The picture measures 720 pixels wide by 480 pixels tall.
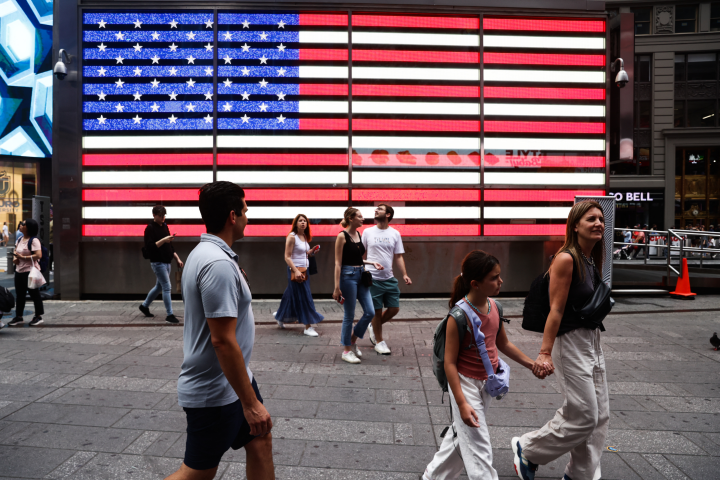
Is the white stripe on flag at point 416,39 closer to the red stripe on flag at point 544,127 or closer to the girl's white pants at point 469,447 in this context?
the red stripe on flag at point 544,127

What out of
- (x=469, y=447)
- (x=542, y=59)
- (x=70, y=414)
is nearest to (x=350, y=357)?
(x=70, y=414)

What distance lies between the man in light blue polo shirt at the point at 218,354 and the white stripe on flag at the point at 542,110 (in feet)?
31.7

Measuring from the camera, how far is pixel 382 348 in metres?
6.42

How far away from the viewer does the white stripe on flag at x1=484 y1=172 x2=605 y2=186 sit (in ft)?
35.9

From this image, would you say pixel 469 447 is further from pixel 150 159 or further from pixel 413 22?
pixel 413 22

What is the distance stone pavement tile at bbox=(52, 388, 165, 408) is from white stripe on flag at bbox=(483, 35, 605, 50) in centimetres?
955

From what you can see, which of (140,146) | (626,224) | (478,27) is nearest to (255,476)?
(140,146)

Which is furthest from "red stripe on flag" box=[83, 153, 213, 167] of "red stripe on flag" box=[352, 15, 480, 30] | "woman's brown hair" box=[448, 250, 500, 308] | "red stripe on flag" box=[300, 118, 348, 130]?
"woman's brown hair" box=[448, 250, 500, 308]

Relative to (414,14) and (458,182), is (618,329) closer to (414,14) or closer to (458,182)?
(458,182)

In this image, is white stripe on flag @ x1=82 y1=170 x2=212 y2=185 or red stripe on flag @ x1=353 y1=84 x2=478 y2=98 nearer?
white stripe on flag @ x1=82 y1=170 x2=212 y2=185

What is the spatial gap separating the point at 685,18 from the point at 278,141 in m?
27.2

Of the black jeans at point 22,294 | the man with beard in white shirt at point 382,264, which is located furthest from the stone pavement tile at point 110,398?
the black jeans at point 22,294

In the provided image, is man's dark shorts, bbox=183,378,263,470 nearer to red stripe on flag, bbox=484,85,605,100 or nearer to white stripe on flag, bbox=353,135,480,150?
white stripe on flag, bbox=353,135,480,150

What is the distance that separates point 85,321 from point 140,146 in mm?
4026
